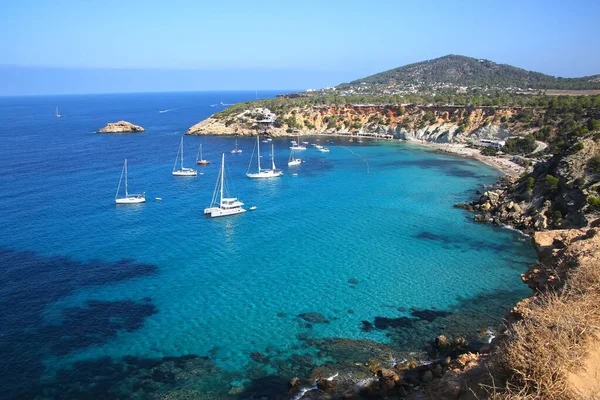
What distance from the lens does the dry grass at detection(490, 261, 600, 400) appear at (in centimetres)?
1063

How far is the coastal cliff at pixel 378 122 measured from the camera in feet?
368

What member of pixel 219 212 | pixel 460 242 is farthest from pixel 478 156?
pixel 219 212

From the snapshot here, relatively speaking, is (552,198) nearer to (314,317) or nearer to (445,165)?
(314,317)

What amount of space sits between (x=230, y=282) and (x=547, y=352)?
2850cm

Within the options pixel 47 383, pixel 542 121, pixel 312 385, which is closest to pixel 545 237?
pixel 312 385

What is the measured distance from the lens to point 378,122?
13375cm

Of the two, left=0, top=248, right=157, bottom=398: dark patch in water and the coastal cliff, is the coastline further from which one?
left=0, top=248, right=157, bottom=398: dark patch in water

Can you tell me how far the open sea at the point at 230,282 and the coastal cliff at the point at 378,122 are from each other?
43856mm

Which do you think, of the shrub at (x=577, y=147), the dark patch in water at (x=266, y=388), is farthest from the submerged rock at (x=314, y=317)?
the shrub at (x=577, y=147)

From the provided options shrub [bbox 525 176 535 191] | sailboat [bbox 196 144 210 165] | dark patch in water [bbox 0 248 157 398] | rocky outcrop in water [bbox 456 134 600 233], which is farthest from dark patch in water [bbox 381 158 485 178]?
dark patch in water [bbox 0 248 157 398]

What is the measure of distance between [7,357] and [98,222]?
28.3 metres

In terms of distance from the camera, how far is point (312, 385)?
76.7ft

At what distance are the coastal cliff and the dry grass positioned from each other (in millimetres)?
104288

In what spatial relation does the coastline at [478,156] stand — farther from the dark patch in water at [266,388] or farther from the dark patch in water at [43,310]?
the dark patch in water at [43,310]
